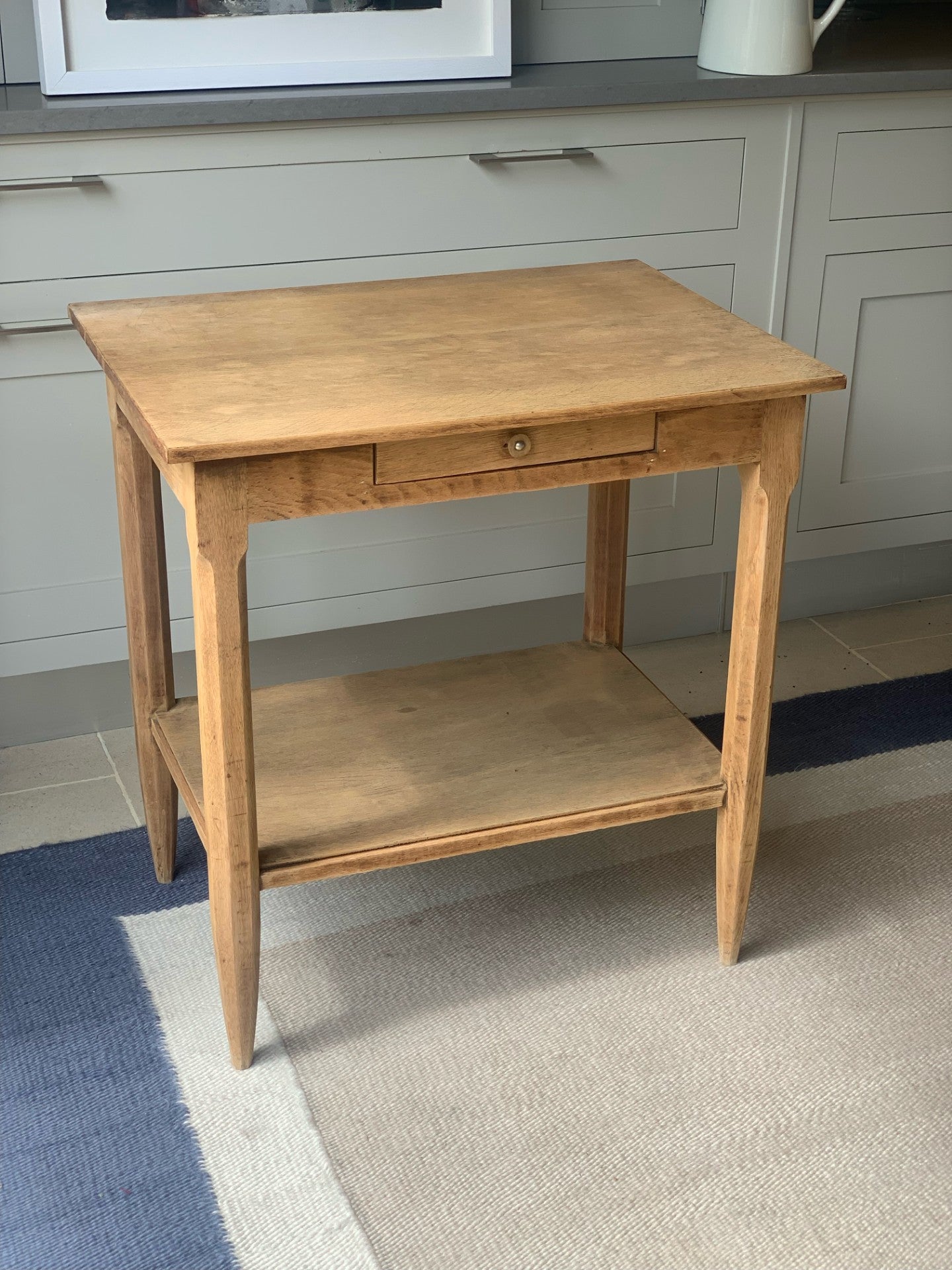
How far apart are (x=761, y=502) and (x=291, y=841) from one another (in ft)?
2.10

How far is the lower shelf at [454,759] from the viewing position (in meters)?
1.57

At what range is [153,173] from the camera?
2.00 metres

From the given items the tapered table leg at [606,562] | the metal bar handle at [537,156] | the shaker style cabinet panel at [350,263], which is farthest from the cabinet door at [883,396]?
the tapered table leg at [606,562]

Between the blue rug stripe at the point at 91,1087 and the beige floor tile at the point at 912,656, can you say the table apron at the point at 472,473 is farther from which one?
the beige floor tile at the point at 912,656

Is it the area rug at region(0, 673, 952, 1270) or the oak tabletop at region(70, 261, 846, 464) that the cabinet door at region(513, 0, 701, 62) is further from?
the area rug at region(0, 673, 952, 1270)

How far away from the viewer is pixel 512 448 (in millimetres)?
1399

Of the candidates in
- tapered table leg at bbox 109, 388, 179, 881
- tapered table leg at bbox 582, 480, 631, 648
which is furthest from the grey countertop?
tapered table leg at bbox 582, 480, 631, 648

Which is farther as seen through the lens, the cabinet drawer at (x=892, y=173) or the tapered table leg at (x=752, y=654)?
the cabinet drawer at (x=892, y=173)

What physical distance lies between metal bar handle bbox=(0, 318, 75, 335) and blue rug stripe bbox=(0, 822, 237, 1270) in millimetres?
745

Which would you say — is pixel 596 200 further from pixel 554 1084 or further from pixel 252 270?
pixel 554 1084

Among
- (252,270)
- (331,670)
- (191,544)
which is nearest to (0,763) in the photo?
(331,670)

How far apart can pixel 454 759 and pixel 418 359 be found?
50cm

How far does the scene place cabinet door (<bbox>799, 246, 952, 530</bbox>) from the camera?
2459mm

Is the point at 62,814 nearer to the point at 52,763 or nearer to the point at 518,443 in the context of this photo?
the point at 52,763
